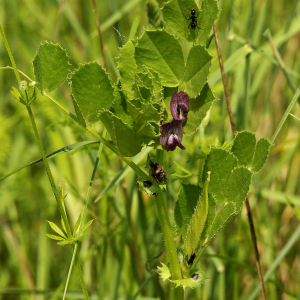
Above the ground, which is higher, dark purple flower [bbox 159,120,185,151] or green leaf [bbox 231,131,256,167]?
green leaf [bbox 231,131,256,167]

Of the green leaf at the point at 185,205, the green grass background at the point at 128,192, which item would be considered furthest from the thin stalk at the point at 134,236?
the green leaf at the point at 185,205

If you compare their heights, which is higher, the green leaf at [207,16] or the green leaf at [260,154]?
the green leaf at [207,16]

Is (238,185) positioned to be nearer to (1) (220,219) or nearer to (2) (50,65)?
(1) (220,219)

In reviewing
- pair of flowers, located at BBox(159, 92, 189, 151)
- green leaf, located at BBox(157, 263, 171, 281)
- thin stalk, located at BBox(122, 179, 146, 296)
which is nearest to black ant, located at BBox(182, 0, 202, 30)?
pair of flowers, located at BBox(159, 92, 189, 151)

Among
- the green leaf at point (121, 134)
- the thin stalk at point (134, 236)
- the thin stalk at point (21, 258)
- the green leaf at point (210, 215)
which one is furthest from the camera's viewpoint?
the thin stalk at point (21, 258)

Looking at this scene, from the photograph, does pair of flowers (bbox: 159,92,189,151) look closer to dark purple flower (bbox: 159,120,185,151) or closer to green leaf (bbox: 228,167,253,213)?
dark purple flower (bbox: 159,120,185,151)

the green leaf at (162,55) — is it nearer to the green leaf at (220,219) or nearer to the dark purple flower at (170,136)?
the dark purple flower at (170,136)
